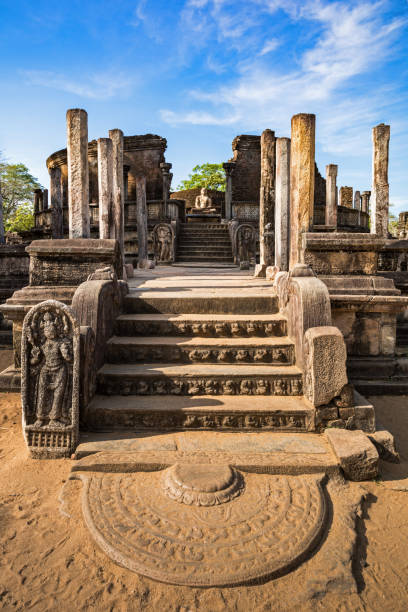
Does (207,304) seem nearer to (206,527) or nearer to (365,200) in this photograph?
(206,527)

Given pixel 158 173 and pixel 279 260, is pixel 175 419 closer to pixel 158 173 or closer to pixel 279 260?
pixel 279 260

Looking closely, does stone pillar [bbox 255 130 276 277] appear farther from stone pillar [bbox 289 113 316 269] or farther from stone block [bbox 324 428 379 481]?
stone block [bbox 324 428 379 481]

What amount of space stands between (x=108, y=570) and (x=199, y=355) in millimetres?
2020

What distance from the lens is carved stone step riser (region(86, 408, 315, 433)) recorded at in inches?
124

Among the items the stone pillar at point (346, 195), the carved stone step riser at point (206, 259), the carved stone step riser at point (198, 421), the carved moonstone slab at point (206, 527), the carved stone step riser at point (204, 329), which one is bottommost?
the carved moonstone slab at point (206, 527)

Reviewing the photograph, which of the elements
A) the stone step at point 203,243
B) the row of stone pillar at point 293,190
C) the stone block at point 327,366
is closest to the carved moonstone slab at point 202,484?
the stone block at point 327,366

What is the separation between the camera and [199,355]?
373 centimetres

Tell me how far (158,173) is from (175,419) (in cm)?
2364

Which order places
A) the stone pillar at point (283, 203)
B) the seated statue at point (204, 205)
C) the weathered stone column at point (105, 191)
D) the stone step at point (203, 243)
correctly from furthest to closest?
the seated statue at point (204, 205) → the stone step at point (203, 243) → the weathered stone column at point (105, 191) → the stone pillar at point (283, 203)

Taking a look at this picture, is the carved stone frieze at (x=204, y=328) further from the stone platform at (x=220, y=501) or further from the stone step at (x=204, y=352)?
the stone platform at (x=220, y=501)

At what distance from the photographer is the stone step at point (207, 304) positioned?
436cm

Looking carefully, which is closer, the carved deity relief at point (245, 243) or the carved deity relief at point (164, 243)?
the carved deity relief at point (245, 243)

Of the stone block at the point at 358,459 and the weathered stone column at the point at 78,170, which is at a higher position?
the weathered stone column at the point at 78,170

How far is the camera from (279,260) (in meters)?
7.54
